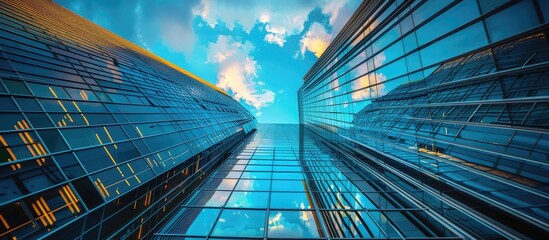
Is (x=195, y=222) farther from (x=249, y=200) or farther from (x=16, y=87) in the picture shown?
(x=16, y=87)

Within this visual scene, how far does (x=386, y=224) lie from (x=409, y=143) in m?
6.43

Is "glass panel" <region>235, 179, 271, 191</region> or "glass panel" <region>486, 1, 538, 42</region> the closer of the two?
"glass panel" <region>486, 1, 538, 42</region>

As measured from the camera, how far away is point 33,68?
10.8 meters

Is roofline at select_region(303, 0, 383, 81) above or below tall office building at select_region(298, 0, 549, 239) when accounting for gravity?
above

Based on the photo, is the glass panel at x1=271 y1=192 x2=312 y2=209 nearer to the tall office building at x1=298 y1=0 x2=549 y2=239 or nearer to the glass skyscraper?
the glass skyscraper

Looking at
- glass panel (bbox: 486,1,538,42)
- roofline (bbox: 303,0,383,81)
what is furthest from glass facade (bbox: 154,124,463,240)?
roofline (bbox: 303,0,383,81)

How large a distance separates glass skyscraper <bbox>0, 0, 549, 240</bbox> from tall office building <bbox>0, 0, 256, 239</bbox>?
59 mm

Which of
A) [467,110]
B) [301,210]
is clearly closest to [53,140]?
[301,210]

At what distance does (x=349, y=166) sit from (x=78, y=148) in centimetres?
1719

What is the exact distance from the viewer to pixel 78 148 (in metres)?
8.44

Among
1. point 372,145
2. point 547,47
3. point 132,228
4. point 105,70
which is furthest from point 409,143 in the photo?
point 105,70

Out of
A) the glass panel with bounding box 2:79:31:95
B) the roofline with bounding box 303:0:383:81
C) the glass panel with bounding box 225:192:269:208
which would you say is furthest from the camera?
the roofline with bounding box 303:0:383:81

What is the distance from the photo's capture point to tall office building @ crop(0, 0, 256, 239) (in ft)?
20.5

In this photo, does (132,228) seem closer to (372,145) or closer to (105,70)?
(105,70)
